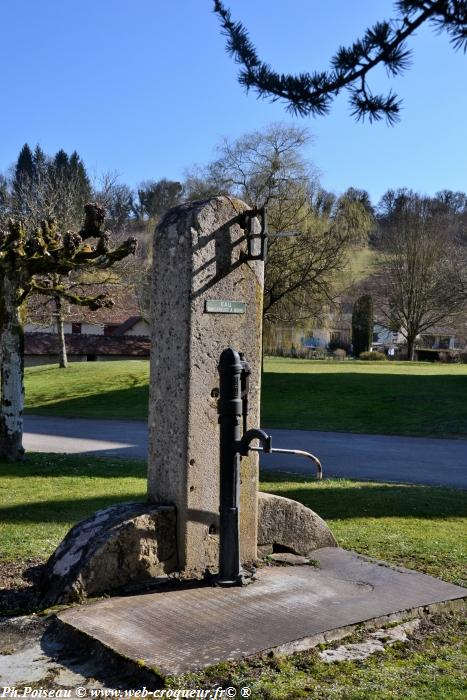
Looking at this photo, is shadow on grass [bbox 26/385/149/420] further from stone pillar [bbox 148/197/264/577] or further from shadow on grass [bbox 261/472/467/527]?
stone pillar [bbox 148/197/264/577]

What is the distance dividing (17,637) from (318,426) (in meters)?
18.5

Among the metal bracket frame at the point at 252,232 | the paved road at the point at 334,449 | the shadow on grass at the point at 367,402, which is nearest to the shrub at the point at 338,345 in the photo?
the shadow on grass at the point at 367,402

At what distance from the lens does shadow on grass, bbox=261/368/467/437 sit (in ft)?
74.5

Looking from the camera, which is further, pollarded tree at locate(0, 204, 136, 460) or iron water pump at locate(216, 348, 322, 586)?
pollarded tree at locate(0, 204, 136, 460)

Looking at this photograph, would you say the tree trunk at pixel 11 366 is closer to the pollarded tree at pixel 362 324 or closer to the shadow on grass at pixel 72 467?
the shadow on grass at pixel 72 467

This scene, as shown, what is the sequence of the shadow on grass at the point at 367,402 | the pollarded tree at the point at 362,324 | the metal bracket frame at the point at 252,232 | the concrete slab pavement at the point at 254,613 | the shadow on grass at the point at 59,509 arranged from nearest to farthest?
the concrete slab pavement at the point at 254,613, the metal bracket frame at the point at 252,232, the shadow on grass at the point at 59,509, the shadow on grass at the point at 367,402, the pollarded tree at the point at 362,324

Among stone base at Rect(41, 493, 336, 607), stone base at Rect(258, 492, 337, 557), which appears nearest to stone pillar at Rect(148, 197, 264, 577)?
stone base at Rect(41, 493, 336, 607)

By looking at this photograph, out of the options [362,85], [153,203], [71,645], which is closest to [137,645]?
[71,645]

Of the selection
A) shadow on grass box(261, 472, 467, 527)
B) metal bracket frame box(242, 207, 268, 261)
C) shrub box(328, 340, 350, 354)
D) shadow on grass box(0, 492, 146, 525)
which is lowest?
shadow on grass box(261, 472, 467, 527)

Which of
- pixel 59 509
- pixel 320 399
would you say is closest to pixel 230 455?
pixel 59 509

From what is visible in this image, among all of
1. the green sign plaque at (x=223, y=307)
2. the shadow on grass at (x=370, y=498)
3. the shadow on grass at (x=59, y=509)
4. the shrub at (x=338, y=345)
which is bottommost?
the shadow on grass at (x=370, y=498)

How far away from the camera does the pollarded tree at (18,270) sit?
44.0 feet

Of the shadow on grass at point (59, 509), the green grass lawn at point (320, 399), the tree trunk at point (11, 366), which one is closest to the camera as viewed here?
the shadow on grass at point (59, 509)

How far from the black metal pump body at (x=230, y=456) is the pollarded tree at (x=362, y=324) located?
54.9 m
